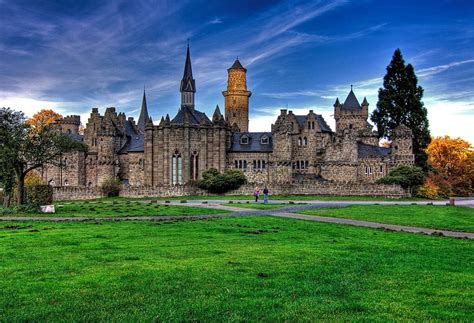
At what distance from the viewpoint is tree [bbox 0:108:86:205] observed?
40.1 metres

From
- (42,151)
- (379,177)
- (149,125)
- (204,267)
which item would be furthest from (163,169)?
(204,267)

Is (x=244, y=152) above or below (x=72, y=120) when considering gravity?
below

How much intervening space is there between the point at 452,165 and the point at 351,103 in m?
20.3

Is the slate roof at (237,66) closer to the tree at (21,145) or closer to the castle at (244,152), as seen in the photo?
the castle at (244,152)

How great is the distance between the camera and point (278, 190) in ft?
228

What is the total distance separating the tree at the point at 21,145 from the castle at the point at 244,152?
32667 millimetres

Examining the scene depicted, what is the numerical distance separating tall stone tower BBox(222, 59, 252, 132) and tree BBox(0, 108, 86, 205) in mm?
73953

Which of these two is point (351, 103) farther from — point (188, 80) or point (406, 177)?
point (188, 80)

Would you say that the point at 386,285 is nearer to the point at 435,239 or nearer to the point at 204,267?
the point at 204,267

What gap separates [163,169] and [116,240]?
6217 cm

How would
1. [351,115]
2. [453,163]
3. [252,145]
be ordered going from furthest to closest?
[351,115]
[453,163]
[252,145]

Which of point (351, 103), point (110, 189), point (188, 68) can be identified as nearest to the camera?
point (110, 189)

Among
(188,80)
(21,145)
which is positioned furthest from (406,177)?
(188,80)

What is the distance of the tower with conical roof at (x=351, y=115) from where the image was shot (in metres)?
92.5
